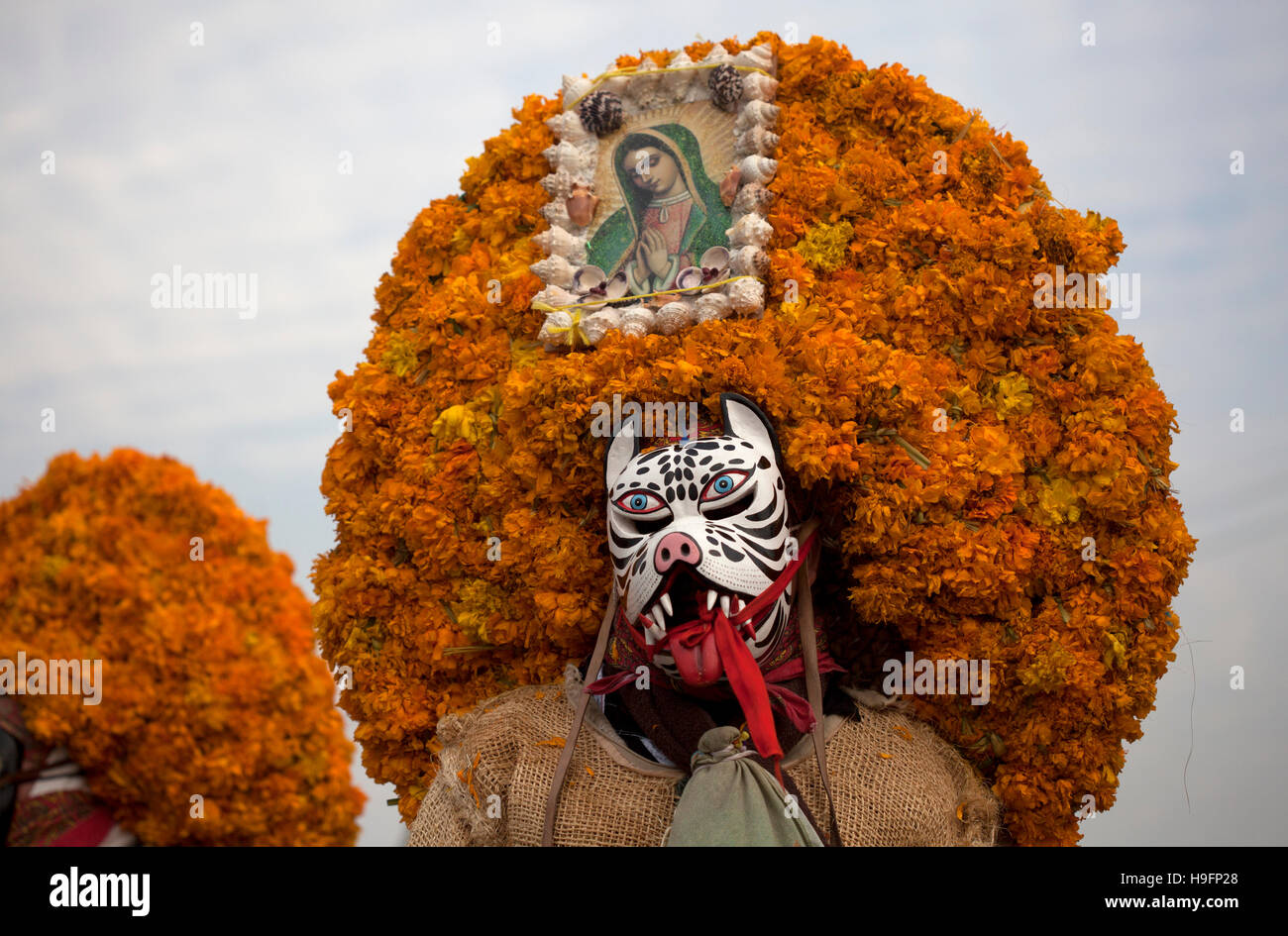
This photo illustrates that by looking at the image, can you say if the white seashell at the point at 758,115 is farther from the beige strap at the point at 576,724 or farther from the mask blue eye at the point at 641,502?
the beige strap at the point at 576,724

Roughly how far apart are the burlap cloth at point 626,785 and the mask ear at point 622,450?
1.08m

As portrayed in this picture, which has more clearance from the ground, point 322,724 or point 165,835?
point 322,724

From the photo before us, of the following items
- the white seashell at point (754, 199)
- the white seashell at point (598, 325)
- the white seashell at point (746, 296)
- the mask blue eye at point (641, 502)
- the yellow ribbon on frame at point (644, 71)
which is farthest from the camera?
the yellow ribbon on frame at point (644, 71)

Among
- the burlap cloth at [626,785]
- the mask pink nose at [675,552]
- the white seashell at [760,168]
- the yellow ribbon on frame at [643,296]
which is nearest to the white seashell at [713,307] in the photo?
the yellow ribbon on frame at [643,296]

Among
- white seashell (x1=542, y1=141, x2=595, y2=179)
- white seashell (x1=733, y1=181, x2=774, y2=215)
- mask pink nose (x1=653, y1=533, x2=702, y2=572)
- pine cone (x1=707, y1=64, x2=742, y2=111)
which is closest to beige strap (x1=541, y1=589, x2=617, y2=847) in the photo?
mask pink nose (x1=653, y1=533, x2=702, y2=572)

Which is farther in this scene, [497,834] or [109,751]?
[497,834]

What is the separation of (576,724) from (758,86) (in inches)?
148

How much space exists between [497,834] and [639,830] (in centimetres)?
70

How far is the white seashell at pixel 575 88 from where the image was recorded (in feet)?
24.2


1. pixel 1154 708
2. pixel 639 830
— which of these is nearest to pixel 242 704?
pixel 639 830

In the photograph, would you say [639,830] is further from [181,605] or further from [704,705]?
[181,605]

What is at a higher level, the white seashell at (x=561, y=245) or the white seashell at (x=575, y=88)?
the white seashell at (x=575, y=88)

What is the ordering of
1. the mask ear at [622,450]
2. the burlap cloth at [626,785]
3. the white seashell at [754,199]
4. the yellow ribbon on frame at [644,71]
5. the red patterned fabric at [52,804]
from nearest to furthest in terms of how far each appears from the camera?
the red patterned fabric at [52,804], the burlap cloth at [626,785], the mask ear at [622,450], the white seashell at [754,199], the yellow ribbon on frame at [644,71]

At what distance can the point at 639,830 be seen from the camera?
5391mm
